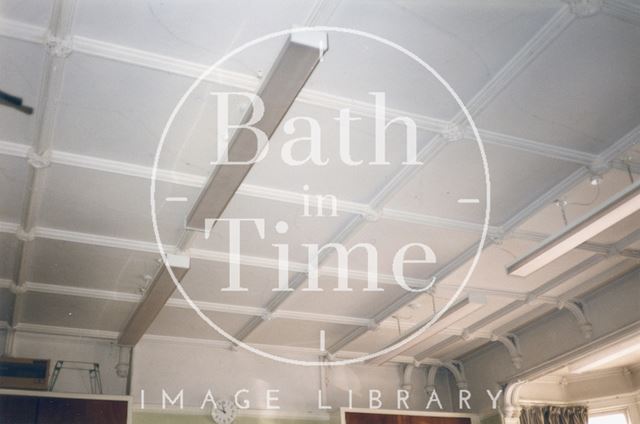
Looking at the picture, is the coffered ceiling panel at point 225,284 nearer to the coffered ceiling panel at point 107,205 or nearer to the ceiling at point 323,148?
the ceiling at point 323,148

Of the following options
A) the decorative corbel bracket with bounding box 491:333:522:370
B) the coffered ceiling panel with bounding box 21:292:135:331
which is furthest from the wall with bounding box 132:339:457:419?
the decorative corbel bracket with bounding box 491:333:522:370

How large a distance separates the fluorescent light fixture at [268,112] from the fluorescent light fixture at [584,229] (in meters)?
2.36

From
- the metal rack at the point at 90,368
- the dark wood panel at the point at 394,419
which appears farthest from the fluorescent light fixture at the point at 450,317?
the metal rack at the point at 90,368

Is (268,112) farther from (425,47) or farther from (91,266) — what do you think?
(91,266)

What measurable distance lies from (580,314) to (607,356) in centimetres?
53

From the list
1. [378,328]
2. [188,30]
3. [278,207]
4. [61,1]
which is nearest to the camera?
[61,1]

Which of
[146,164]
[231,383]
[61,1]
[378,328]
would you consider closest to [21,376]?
[231,383]

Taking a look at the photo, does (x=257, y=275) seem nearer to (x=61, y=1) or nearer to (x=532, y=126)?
(x=532, y=126)

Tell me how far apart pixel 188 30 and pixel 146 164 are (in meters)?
1.44

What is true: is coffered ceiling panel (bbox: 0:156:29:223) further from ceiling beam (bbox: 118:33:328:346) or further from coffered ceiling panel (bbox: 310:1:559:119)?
coffered ceiling panel (bbox: 310:1:559:119)

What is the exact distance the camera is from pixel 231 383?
819 cm

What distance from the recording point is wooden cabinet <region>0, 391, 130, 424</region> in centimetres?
651

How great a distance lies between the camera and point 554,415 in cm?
819

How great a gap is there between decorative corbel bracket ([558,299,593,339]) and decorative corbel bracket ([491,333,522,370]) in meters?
1.02
